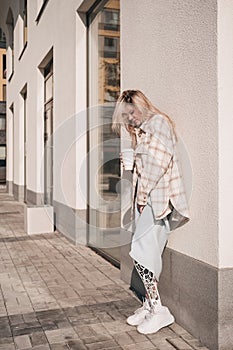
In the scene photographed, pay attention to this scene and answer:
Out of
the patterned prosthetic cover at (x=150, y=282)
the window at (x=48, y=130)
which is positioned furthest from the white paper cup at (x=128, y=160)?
the window at (x=48, y=130)

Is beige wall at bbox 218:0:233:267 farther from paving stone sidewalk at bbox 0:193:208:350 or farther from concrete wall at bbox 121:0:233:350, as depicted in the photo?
paving stone sidewalk at bbox 0:193:208:350

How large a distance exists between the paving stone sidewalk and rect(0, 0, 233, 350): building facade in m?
0.31

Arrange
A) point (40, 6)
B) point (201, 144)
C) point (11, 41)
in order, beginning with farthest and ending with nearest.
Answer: point (11, 41)
point (40, 6)
point (201, 144)

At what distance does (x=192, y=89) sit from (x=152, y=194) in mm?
882

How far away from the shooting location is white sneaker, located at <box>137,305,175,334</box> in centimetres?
348

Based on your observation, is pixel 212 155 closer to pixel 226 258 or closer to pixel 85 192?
pixel 226 258

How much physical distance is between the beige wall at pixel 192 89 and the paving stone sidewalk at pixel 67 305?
0.81m

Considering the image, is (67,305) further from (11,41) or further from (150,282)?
(11,41)

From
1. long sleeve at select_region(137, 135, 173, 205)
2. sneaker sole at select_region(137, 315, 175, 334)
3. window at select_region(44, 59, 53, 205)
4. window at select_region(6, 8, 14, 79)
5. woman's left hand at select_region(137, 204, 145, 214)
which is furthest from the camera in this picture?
window at select_region(6, 8, 14, 79)

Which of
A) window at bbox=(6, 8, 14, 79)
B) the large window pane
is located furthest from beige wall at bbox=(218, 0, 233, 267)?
window at bbox=(6, 8, 14, 79)

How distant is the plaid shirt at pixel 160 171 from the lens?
3334mm

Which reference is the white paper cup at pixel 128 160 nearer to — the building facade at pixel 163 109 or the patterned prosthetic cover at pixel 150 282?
the building facade at pixel 163 109

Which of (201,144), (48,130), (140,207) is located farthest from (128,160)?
(48,130)

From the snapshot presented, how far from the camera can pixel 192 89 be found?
3.37 m
